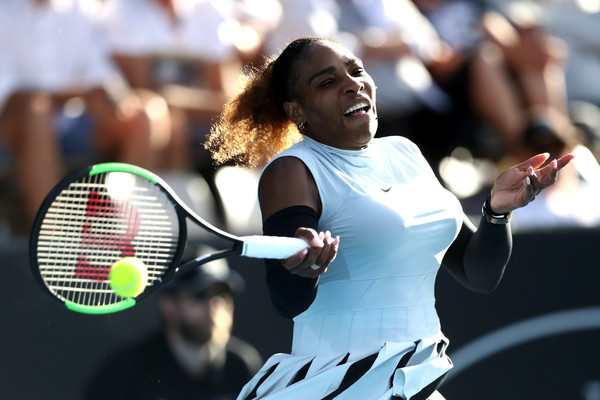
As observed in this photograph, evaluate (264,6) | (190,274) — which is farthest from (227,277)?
(264,6)

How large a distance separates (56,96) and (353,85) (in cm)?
239

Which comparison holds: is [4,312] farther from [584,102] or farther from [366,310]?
[584,102]

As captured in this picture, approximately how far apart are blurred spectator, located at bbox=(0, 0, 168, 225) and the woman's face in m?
1.99

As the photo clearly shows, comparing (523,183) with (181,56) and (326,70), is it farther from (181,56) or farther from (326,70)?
(181,56)

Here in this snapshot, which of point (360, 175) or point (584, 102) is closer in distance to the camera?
point (360, 175)

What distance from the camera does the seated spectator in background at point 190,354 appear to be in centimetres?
353

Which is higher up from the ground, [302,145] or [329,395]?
[302,145]

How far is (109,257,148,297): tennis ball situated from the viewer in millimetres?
1976

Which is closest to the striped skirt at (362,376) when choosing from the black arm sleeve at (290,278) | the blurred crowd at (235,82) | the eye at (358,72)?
the black arm sleeve at (290,278)

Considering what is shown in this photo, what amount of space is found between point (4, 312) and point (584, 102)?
396cm

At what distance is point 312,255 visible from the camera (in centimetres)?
186

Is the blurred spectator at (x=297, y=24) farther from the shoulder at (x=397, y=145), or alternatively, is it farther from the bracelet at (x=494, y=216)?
the bracelet at (x=494, y=216)

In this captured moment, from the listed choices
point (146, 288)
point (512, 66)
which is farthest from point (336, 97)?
point (512, 66)

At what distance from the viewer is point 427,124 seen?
508 centimetres
